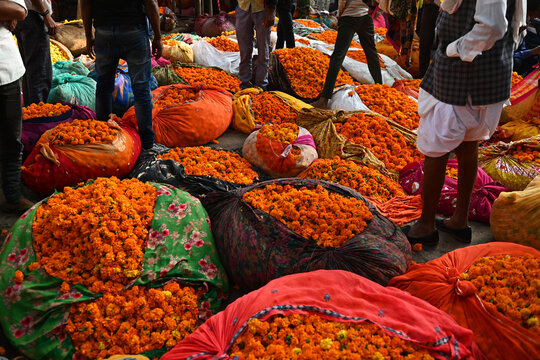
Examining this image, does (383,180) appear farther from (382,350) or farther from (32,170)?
(32,170)

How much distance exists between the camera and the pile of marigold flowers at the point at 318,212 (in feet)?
6.93

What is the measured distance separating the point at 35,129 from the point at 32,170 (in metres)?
0.49

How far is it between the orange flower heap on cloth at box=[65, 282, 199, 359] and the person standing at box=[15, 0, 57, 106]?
9.25ft

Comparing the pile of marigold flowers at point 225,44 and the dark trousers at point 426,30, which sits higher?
the dark trousers at point 426,30

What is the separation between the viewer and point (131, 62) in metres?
3.22

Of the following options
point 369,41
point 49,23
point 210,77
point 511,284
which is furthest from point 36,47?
point 511,284

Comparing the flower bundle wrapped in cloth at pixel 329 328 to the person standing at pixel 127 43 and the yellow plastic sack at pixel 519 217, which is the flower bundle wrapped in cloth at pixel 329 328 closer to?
the yellow plastic sack at pixel 519 217

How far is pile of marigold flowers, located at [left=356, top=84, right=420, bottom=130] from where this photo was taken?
439 cm

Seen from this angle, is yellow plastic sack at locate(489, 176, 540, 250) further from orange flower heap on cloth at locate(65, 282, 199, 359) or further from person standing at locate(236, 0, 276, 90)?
person standing at locate(236, 0, 276, 90)

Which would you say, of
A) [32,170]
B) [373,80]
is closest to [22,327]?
[32,170]

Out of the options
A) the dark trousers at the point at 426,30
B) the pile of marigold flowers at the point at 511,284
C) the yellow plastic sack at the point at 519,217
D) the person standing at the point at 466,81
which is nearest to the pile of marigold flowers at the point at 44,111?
the person standing at the point at 466,81

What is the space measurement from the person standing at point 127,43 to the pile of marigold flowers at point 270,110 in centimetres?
121

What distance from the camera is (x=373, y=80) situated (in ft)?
18.7

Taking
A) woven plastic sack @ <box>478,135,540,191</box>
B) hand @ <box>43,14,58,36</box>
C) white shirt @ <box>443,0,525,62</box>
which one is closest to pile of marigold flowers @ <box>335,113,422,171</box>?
woven plastic sack @ <box>478,135,540,191</box>
